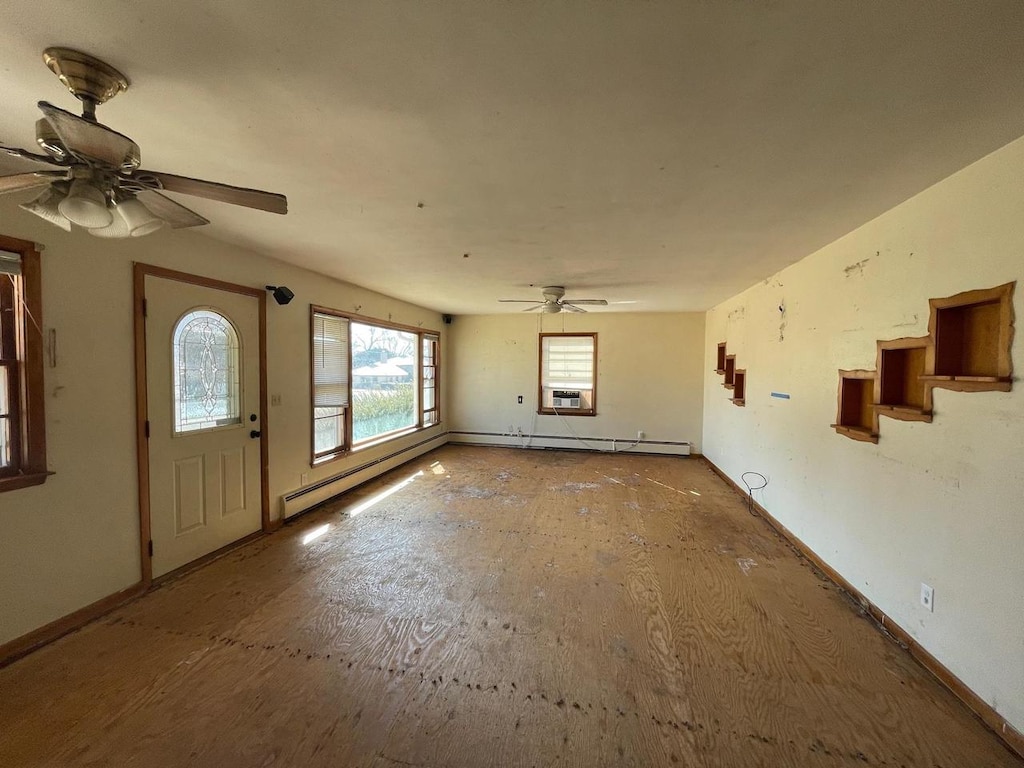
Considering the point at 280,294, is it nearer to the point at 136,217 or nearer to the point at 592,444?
the point at 136,217

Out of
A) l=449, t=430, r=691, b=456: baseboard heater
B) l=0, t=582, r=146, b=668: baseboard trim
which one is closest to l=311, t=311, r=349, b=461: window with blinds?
l=0, t=582, r=146, b=668: baseboard trim

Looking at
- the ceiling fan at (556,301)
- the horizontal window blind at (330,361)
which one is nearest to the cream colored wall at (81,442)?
the horizontal window blind at (330,361)

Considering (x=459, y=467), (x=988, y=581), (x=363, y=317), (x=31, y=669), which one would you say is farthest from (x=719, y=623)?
(x=363, y=317)

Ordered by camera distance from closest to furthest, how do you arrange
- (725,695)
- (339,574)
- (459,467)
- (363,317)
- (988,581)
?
(988,581), (725,695), (339,574), (363,317), (459,467)

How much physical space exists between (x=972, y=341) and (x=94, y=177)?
3.62 meters

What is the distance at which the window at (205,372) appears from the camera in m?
2.77

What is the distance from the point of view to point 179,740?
5.04 feet

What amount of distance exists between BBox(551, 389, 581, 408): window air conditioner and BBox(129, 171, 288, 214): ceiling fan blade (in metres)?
5.68

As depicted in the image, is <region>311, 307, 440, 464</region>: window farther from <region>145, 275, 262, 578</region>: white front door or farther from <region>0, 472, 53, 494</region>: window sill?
<region>0, 472, 53, 494</region>: window sill

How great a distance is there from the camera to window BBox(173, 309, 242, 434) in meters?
2.77

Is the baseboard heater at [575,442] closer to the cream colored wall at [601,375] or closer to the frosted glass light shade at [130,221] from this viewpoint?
the cream colored wall at [601,375]

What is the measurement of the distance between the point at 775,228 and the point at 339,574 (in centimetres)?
375

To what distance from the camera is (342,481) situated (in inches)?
175

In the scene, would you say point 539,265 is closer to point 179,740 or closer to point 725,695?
point 725,695
